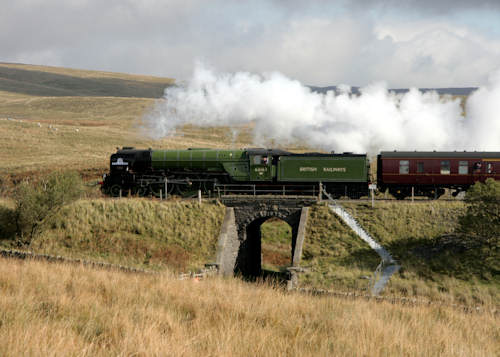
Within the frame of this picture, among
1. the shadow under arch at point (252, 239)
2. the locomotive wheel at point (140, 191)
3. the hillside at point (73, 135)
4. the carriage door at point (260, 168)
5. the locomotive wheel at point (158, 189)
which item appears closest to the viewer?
the shadow under arch at point (252, 239)

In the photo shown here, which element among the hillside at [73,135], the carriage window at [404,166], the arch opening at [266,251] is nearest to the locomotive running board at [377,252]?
the arch opening at [266,251]

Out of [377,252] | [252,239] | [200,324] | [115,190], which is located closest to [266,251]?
[252,239]

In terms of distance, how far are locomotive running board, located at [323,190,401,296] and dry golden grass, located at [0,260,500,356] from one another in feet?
29.0

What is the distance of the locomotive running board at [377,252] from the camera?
2033 cm

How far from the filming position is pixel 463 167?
2916 centimetres

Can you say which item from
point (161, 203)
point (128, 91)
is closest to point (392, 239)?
point (161, 203)

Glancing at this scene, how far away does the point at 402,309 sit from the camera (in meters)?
11.0

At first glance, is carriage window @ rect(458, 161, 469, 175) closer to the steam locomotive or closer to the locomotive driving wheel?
the steam locomotive

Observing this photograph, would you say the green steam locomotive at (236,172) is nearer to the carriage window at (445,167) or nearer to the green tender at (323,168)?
the green tender at (323,168)

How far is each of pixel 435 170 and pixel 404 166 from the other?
191cm

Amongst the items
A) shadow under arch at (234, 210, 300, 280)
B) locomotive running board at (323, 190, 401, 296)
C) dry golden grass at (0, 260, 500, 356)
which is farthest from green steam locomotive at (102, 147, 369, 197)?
dry golden grass at (0, 260, 500, 356)

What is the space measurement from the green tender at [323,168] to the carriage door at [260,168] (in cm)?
72

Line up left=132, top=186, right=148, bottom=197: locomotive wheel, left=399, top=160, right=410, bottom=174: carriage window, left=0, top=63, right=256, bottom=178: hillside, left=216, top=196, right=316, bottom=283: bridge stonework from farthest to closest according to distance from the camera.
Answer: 1. left=0, top=63, right=256, bottom=178: hillside
2. left=132, top=186, right=148, bottom=197: locomotive wheel
3. left=399, top=160, right=410, bottom=174: carriage window
4. left=216, top=196, right=316, bottom=283: bridge stonework

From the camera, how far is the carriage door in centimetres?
3019
